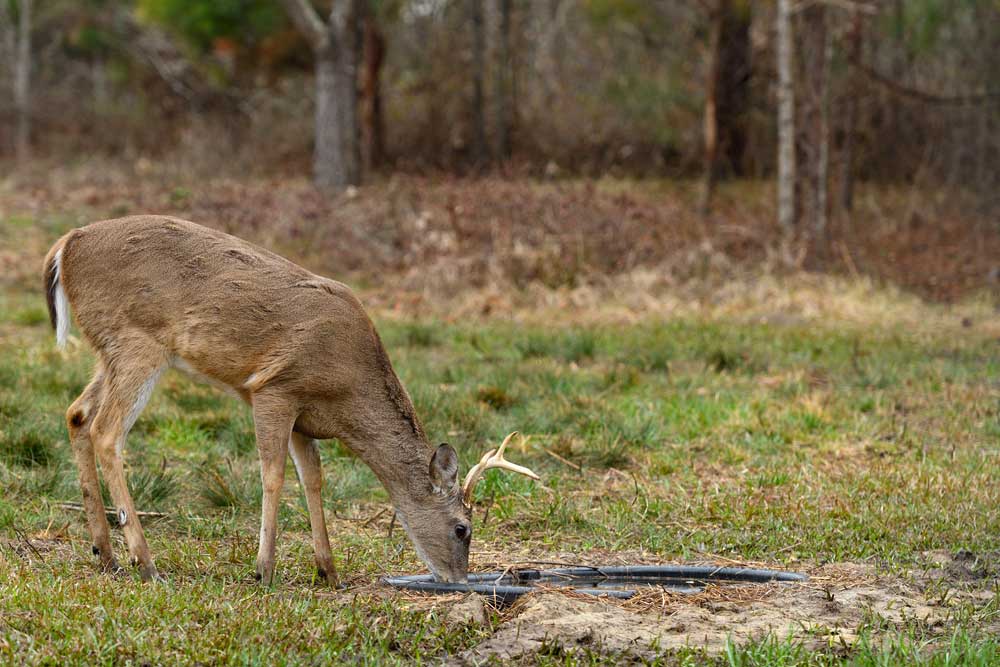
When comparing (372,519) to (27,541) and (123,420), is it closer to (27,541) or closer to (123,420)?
(123,420)

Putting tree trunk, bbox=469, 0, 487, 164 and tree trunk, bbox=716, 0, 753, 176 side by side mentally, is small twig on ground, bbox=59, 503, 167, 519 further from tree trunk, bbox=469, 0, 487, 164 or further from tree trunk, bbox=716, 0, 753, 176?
tree trunk, bbox=469, 0, 487, 164

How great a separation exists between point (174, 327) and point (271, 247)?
9860 millimetres

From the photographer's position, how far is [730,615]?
457 cm

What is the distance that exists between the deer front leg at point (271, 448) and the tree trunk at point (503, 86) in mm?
16309

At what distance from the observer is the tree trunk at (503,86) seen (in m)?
21.3

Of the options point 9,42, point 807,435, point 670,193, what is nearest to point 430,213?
point 670,193

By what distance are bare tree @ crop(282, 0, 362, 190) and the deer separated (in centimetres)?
A: 1304

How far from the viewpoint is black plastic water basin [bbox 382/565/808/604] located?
5.02 meters

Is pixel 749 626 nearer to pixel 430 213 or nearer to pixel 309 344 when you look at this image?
pixel 309 344

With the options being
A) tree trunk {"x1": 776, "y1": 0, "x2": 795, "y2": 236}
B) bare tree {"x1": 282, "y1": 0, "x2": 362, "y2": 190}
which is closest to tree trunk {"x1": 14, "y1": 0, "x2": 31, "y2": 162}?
bare tree {"x1": 282, "y1": 0, "x2": 362, "y2": 190}

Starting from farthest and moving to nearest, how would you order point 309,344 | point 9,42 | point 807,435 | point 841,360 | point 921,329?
1. point 9,42
2. point 921,329
3. point 841,360
4. point 807,435
5. point 309,344

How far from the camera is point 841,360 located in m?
10.1

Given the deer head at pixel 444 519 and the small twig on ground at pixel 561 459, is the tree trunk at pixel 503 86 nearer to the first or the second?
the small twig on ground at pixel 561 459

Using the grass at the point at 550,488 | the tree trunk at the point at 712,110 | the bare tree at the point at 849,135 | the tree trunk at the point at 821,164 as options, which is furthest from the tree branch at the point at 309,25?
the grass at the point at 550,488
